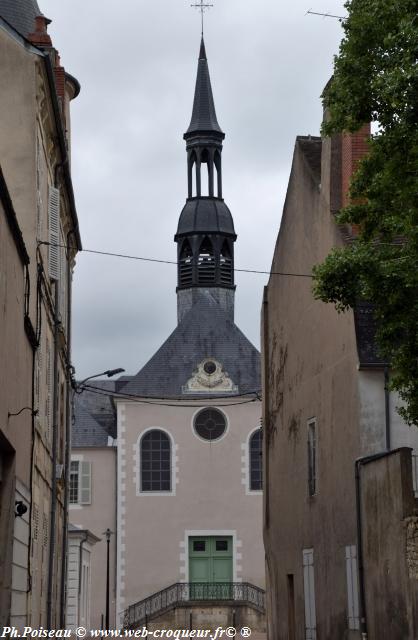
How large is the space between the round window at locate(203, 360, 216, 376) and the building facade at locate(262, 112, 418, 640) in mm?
21198

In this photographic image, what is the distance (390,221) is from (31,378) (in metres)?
5.88

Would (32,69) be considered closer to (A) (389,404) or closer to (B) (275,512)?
(A) (389,404)

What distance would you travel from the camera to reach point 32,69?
20.2 metres

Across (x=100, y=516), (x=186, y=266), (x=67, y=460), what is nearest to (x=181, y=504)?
(x=100, y=516)

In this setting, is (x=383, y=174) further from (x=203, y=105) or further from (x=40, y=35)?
(x=203, y=105)

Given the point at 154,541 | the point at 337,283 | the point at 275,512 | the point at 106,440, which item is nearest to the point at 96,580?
the point at 154,541

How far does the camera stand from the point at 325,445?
21.8m

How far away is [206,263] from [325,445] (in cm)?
3503

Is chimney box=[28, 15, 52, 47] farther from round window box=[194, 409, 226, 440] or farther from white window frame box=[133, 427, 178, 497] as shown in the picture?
round window box=[194, 409, 226, 440]

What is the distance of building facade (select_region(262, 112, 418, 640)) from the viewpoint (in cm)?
1811

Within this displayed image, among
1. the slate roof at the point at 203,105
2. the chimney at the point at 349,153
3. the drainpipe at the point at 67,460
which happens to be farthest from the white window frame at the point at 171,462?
the chimney at the point at 349,153

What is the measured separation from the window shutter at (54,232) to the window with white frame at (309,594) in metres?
6.70

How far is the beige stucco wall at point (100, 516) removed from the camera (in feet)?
150

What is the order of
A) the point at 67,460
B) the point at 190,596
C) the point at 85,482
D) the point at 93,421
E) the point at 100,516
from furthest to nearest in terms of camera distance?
the point at 93,421, the point at 85,482, the point at 100,516, the point at 190,596, the point at 67,460
